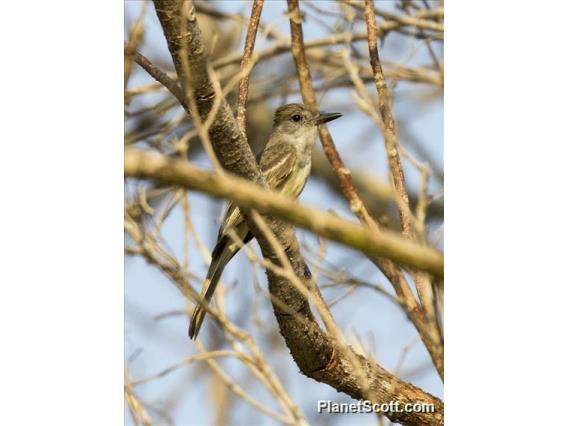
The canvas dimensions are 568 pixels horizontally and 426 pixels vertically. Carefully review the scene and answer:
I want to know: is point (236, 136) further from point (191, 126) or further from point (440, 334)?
point (191, 126)

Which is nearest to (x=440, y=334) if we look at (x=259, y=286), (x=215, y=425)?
(x=259, y=286)

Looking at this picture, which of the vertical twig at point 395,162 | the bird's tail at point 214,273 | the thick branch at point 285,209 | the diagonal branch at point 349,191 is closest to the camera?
the thick branch at point 285,209

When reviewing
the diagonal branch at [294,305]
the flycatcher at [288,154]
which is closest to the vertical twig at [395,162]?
the diagonal branch at [294,305]

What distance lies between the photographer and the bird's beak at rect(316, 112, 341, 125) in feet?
19.0

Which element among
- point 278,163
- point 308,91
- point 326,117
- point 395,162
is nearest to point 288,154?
point 278,163

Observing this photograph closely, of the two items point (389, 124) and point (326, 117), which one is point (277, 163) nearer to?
point (326, 117)

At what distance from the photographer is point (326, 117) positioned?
584 centimetres

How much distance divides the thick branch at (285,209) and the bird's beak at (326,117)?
10.5 ft

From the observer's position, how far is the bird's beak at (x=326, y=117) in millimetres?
5777

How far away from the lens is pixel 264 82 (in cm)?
662

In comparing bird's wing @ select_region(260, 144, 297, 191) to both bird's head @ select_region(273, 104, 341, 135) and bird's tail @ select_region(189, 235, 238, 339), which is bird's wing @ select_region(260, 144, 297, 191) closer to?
bird's head @ select_region(273, 104, 341, 135)

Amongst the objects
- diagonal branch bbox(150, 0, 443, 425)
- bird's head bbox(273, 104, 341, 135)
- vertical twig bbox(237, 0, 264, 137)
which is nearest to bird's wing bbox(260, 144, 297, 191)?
bird's head bbox(273, 104, 341, 135)

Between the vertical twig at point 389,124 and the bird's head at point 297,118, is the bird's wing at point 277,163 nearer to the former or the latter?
the bird's head at point 297,118

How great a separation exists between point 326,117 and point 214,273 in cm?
141
